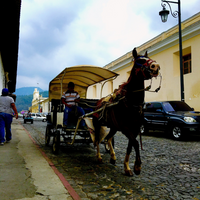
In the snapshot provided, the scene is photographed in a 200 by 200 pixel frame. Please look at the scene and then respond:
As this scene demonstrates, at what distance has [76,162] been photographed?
213 inches

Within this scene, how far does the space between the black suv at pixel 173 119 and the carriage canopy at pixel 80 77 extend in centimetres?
325

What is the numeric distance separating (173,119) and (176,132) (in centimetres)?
63

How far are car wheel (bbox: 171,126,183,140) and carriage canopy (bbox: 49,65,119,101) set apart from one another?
4566mm

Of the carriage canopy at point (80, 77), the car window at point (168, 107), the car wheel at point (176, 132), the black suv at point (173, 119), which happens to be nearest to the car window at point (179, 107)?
the black suv at point (173, 119)

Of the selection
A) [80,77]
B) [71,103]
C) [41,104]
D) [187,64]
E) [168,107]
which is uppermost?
[41,104]

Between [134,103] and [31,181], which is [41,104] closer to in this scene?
[31,181]

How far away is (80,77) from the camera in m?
7.92

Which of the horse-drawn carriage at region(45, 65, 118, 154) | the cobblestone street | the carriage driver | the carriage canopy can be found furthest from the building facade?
the cobblestone street

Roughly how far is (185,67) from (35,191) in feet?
49.6

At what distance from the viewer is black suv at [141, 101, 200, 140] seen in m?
9.55

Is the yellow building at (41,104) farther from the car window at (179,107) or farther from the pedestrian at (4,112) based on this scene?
the pedestrian at (4,112)

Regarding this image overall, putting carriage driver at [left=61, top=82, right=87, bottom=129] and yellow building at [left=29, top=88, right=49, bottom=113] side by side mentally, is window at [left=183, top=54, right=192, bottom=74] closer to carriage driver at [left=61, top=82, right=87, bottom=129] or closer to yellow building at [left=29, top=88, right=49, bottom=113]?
carriage driver at [left=61, top=82, right=87, bottom=129]

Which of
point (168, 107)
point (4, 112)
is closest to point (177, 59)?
point (168, 107)

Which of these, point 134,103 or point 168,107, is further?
point 168,107
